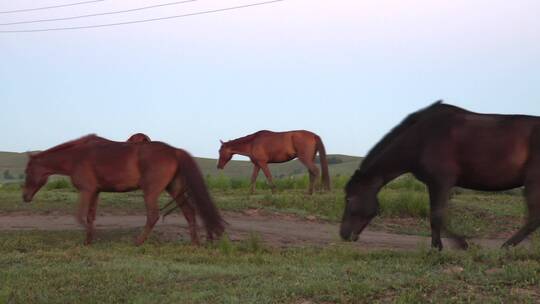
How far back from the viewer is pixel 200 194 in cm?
1058

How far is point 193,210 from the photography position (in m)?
11.0

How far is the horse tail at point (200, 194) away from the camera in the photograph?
34.6 ft

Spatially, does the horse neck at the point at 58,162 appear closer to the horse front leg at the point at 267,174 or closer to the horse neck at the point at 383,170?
the horse neck at the point at 383,170

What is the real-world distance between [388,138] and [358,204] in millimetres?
920

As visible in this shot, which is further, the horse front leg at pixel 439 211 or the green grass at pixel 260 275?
the horse front leg at pixel 439 211

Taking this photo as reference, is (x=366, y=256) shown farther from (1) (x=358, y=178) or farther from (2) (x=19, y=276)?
(2) (x=19, y=276)

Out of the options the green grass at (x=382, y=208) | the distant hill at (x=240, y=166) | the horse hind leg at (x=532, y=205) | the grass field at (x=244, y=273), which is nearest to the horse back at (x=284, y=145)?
the green grass at (x=382, y=208)

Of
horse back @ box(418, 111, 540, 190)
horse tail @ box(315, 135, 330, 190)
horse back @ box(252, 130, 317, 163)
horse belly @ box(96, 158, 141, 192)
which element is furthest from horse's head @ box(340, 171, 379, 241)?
horse back @ box(252, 130, 317, 163)

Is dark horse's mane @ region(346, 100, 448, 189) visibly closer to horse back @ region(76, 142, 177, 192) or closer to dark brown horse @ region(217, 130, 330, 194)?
horse back @ region(76, 142, 177, 192)

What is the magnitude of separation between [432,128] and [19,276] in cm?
498

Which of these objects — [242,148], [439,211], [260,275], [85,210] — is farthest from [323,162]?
[260,275]

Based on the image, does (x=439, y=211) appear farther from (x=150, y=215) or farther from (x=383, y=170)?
(x=150, y=215)

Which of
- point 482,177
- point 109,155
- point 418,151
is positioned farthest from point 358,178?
point 109,155

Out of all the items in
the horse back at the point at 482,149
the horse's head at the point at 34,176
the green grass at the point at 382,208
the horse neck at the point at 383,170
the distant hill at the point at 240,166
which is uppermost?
the horse back at the point at 482,149
